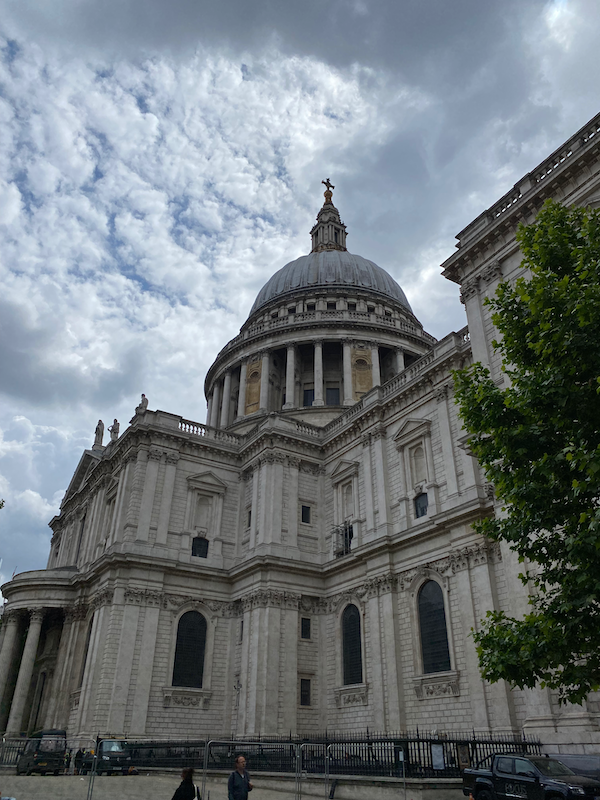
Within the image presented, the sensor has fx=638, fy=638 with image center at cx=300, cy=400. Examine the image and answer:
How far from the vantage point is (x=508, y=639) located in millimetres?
12695

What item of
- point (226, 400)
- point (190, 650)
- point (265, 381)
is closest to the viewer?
point (190, 650)

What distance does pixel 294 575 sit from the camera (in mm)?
35125

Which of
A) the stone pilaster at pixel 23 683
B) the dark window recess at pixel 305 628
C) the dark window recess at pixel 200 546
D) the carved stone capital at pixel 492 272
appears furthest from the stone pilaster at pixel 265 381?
the carved stone capital at pixel 492 272

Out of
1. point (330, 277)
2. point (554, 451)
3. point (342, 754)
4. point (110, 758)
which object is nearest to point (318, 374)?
point (330, 277)

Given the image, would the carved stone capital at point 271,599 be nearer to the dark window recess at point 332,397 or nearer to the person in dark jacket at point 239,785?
the dark window recess at point 332,397

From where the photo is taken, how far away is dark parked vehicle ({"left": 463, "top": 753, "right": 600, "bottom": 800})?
14.0m

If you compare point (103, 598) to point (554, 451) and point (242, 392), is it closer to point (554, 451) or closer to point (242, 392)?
point (242, 392)

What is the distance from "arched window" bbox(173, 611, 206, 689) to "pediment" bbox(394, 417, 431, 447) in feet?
48.4

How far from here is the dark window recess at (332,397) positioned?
51.6 metres

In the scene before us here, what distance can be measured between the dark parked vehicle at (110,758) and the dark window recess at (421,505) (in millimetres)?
16211

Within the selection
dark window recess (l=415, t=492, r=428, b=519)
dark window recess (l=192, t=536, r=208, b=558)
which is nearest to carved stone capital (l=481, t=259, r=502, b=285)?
dark window recess (l=415, t=492, r=428, b=519)

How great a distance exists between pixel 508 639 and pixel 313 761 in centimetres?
1242

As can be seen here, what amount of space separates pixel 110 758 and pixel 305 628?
12649 millimetres

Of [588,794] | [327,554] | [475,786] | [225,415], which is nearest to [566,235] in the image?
[588,794]
